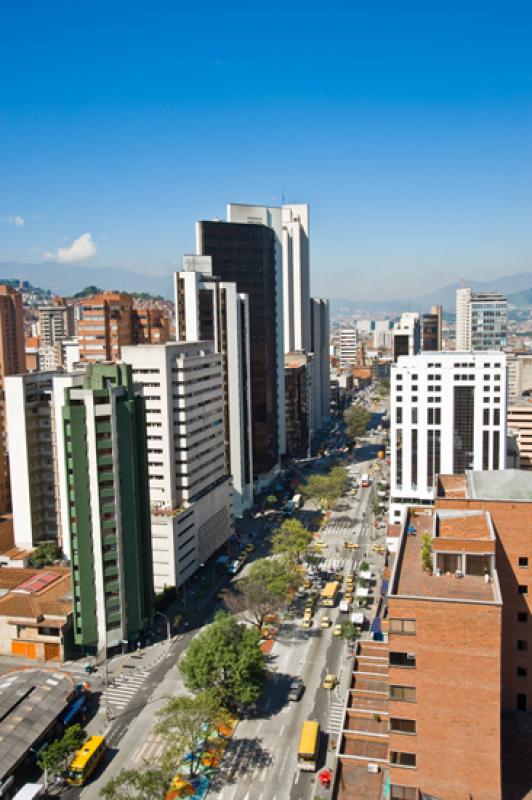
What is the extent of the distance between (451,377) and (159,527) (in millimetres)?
38560

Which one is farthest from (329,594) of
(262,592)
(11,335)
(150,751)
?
(11,335)

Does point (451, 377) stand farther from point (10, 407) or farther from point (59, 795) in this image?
point (59, 795)

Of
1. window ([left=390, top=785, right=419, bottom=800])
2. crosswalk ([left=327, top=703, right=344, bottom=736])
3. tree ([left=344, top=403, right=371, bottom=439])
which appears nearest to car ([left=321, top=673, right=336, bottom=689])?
crosswalk ([left=327, top=703, right=344, bottom=736])

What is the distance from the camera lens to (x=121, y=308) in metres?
110

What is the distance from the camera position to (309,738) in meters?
44.6

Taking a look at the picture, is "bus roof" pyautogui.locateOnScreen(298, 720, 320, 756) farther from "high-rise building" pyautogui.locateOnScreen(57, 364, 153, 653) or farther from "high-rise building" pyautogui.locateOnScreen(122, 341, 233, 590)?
"high-rise building" pyautogui.locateOnScreen(122, 341, 233, 590)

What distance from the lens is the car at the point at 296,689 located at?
5162 cm

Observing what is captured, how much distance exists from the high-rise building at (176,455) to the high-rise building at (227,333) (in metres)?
19.0

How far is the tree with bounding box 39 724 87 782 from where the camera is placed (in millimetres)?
42062

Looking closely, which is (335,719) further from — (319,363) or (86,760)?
(319,363)

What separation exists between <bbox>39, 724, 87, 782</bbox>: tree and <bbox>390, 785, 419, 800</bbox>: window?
77.6ft

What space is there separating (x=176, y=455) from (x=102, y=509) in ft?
54.2

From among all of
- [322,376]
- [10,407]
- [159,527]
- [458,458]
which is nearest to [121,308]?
[10,407]

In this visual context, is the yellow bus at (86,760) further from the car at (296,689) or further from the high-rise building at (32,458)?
the high-rise building at (32,458)
